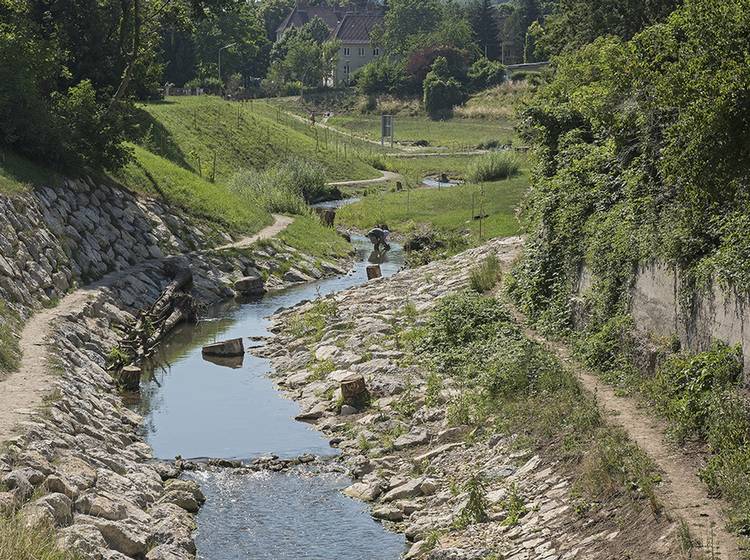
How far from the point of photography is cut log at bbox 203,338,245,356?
3180cm

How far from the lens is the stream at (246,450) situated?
720 inches

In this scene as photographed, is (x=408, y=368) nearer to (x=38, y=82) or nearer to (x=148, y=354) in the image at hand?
(x=148, y=354)

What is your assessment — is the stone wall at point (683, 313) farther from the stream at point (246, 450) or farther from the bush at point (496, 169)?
the bush at point (496, 169)

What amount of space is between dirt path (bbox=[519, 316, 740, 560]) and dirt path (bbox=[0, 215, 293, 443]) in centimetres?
955

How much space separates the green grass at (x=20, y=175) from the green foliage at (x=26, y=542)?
66.3 feet

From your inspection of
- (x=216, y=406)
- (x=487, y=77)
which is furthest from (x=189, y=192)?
(x=487, y=77)

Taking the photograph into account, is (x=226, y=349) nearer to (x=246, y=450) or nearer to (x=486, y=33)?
(x=246, y=450)

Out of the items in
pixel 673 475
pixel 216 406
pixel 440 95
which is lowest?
pixel 440 95

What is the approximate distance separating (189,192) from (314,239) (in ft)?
17.8

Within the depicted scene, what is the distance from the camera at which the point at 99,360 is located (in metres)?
28.7

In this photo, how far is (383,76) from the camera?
439 ft

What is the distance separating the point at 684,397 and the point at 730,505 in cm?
344

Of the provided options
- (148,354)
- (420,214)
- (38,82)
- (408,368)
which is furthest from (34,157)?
(420,214)

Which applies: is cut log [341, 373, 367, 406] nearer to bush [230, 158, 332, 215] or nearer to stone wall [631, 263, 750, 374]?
stone wall [631, 263, 750, 374]
